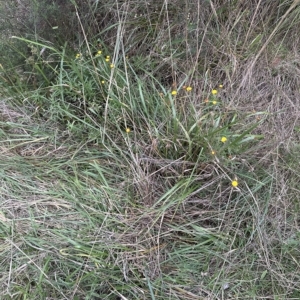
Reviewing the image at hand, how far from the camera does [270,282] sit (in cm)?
131

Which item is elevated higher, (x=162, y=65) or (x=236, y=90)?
(x=162, y=65)

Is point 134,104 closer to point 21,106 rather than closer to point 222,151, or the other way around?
point 222,151

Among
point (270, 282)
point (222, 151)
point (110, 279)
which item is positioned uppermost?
point (222, 151)

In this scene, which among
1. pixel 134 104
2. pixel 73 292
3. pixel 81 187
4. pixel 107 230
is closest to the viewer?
pixel 73 292

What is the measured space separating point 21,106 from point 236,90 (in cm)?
110

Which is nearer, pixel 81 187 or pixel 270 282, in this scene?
pixel 270 282

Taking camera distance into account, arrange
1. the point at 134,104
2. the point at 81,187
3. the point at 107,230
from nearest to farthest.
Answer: the point at 107,230 → the point at 81,187 → the point at 134,104

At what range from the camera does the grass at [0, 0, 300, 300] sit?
4.33 ft

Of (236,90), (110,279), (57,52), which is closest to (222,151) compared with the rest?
(236,90)

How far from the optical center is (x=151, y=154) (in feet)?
5.07

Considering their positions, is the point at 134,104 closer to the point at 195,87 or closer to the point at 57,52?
the point at 195,87

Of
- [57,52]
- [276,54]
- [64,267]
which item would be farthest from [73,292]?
[276,54]

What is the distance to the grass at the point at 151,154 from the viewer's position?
4.33 feet

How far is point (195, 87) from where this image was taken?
172cm
